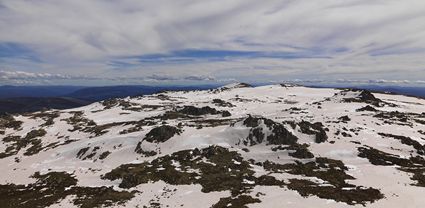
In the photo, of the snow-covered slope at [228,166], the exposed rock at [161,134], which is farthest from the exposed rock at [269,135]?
the exposed rock at [161,134]

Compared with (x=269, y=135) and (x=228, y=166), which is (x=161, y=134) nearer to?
(x=228, y=166)

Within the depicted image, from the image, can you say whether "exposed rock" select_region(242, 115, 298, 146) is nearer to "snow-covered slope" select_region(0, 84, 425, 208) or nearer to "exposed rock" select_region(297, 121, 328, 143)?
"snow-covered slope" select_region(0, 84, 425, 208)

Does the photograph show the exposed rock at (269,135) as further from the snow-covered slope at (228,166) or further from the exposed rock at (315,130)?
the exposed rock at (315,130)

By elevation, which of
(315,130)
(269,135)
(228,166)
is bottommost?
(228,166)

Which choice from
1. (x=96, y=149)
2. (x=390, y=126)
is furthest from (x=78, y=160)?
(x=390, y=126)

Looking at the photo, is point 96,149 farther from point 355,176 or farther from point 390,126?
point 390,126

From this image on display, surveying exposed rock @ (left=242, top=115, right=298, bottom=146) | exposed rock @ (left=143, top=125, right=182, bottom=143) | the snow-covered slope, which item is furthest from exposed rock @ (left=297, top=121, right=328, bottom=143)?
exposed rock @ (left=143, top=125, right=182, bottom=143)

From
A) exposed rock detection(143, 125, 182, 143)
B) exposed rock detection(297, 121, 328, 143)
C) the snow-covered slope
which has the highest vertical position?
exposed rock detection(297, 121, 328, 143)

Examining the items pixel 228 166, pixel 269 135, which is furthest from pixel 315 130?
pixel 228 166
